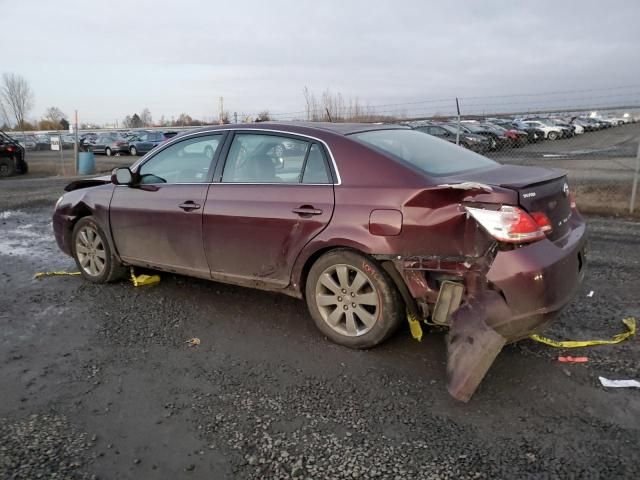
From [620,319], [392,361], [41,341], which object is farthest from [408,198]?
[41,341]

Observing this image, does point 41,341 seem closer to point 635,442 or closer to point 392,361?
point 392,361

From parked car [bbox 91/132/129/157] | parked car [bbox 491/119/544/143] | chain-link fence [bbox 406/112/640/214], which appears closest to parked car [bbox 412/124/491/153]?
chain-link fence [bbox 406/112/640/214]

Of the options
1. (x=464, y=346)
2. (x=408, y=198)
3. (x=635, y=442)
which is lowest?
(x=635, y=442)

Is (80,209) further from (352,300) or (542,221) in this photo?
(542,221)

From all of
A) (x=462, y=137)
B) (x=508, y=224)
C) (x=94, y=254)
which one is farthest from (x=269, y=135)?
(x=462, y=137)

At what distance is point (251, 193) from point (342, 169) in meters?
0.83

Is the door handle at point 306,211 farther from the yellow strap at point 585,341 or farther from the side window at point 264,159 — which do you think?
the yellow strap at point 585,341

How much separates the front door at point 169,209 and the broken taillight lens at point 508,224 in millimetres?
2364

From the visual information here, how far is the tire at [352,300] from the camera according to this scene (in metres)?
3.56

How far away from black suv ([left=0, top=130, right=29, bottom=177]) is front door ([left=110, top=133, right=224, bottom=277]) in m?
17.8

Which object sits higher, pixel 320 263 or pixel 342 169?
pixel 342 169

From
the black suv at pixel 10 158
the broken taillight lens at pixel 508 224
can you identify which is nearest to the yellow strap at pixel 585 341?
the broken taillight lens at pixel 508 224

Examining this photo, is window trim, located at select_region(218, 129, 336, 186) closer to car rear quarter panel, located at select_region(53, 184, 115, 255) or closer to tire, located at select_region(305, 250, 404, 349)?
tire, located at select_region(305, 250, 404, 349)

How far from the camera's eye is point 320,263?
12.5ft
